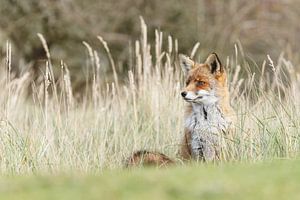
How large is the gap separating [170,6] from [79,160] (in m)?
13.0

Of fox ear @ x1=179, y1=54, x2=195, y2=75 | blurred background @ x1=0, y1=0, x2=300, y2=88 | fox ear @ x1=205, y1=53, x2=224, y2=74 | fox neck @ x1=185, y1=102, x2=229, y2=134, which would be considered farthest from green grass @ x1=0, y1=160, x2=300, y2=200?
blurred background @ x1=0, y1=0, x2=300, y2=88

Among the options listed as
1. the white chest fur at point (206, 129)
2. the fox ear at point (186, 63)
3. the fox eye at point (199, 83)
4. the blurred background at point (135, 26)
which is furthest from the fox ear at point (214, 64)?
the blurred background at point (135, 26)

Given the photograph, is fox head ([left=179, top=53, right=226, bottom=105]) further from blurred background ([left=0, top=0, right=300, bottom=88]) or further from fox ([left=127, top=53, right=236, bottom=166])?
blurred background ([left=0, top=0, right=300, bottom=88])

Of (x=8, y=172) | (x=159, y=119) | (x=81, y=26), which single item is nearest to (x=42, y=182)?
(x=8, y=172)

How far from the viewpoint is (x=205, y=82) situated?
9.52m

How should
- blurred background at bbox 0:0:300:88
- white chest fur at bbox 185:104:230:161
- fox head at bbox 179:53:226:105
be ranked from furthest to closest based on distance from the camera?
blurred background at bbox 0:0:300:88, fox head at bbox 179:53:226:105, white chest fur at bbox 185:104:230:161

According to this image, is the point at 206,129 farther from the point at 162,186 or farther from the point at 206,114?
the point at 162,186

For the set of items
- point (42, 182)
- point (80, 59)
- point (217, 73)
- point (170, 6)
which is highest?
point (170, 6)

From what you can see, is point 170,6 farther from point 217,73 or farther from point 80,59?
point 217,73

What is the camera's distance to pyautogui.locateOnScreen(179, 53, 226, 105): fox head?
30.6 feet

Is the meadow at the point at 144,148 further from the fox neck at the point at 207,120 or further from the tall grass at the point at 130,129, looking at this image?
the fox neck at the point at 207,120

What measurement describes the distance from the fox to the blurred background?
10.8m

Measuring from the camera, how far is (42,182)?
18.3 feet

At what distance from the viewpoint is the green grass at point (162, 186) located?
523 centimetres
